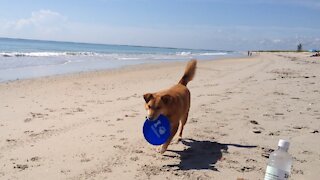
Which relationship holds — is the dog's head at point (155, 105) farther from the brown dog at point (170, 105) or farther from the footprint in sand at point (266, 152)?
the footprint in sand at point (266, 152)

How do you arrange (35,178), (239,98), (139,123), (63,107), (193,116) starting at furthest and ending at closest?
(239,98)
(63,107)
(193,116)
(139,123)
(35,178)

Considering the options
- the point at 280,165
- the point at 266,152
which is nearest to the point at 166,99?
the point at 266,152

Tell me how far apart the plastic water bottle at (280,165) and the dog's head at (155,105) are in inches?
82.9

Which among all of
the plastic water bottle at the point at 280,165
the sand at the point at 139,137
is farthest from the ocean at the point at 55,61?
the plastic water bottle at the point at 280,165

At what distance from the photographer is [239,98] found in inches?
376

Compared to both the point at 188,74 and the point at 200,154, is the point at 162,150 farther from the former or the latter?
the point at 188,74

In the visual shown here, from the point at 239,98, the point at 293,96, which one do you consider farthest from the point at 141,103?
the point at 293,96

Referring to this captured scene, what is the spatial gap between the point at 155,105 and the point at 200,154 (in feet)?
3.22

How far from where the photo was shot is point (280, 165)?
296cm

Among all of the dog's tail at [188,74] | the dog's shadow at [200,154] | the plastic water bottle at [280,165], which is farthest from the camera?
the dog's tail at [188,74]

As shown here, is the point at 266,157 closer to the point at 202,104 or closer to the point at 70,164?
the point at 70,164

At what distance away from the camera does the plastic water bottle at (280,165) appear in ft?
9.21

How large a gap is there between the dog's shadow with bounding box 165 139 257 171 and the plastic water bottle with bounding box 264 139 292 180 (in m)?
1.62

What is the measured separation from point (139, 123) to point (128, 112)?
0.97m
